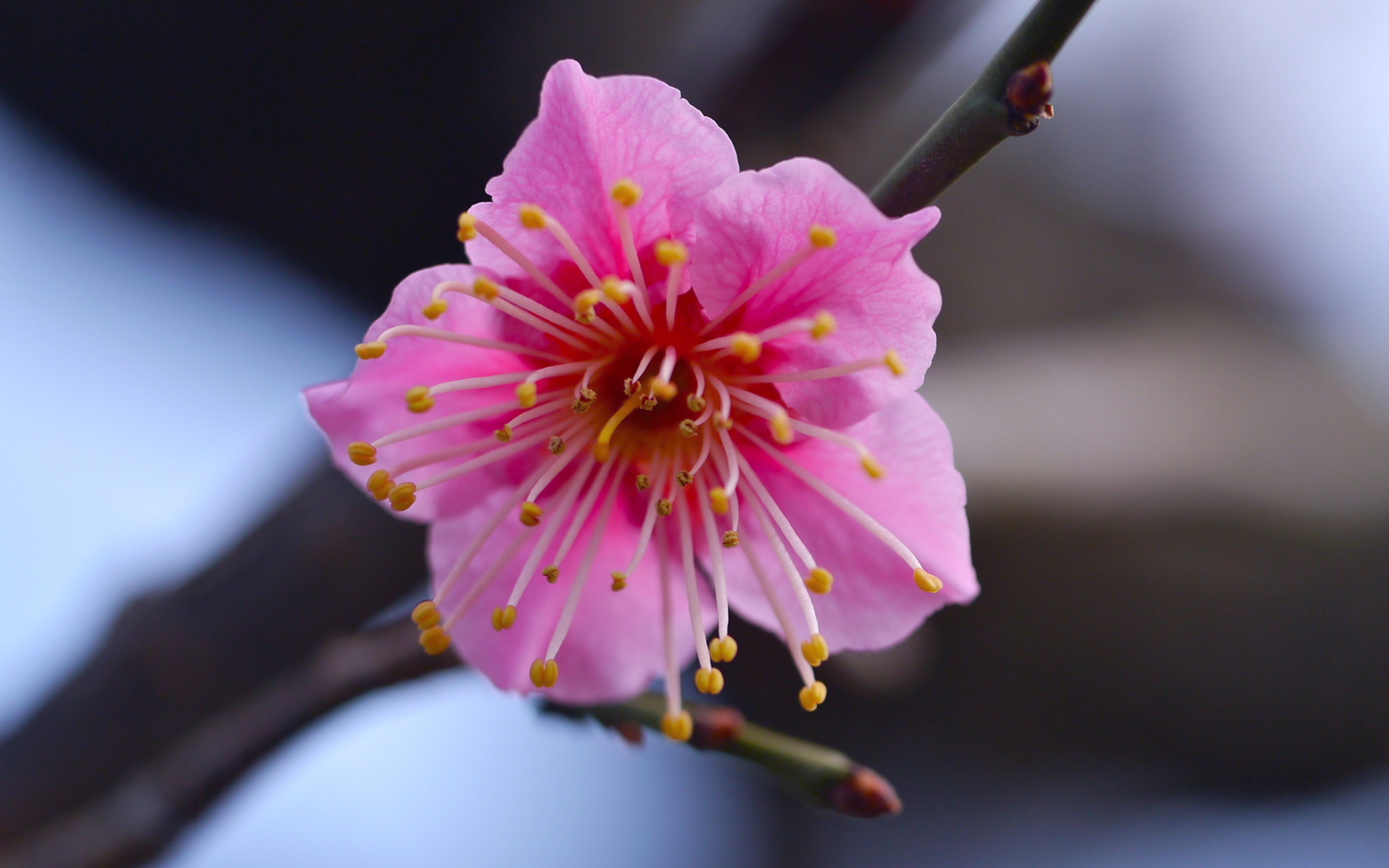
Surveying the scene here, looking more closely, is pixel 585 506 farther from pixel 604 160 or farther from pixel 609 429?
pixel 604 160

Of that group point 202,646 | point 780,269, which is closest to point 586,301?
point 780,269

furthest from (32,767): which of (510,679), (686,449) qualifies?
(686,449)

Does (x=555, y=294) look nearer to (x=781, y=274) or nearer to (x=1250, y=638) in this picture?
(x=781, y=274)

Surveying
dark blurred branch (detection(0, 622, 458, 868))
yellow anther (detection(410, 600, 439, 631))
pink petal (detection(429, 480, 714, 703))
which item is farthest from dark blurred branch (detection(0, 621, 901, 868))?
yellow anther (detection(410, 600, 439, 631))

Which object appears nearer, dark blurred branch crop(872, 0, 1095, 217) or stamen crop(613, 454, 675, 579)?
dark blurred branch crop(872, 0, 1095, 217)

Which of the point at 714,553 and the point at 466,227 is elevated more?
the point at 466,227

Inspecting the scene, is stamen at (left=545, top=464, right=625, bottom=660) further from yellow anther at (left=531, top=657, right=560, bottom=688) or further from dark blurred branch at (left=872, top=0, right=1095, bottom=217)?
dark blurred branch at (left=872, top=0, right=1095, bottom=217)
